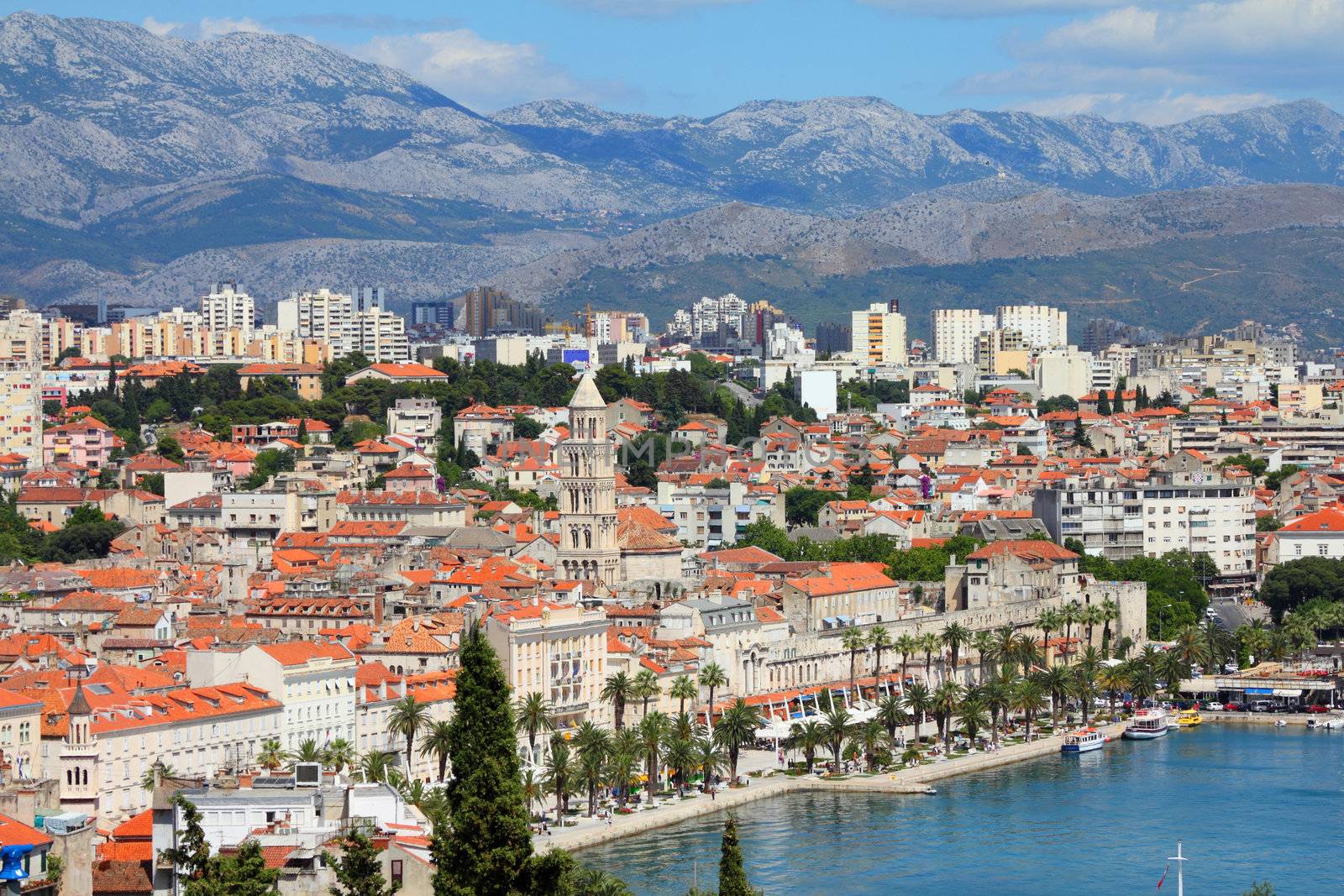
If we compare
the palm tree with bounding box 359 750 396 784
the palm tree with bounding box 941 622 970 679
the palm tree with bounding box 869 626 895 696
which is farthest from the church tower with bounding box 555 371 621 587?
the palm tree with bounding box 359 750 396 784

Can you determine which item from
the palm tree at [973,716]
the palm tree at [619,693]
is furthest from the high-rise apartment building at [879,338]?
the palm tree at [619,693]

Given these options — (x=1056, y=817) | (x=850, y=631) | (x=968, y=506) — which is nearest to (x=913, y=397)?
(x=968, y=506)

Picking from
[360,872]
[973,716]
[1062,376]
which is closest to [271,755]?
[360,872]

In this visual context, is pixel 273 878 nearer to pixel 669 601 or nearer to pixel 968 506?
pixel 669 601

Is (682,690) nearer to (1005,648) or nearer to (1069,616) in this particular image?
(1005,648)

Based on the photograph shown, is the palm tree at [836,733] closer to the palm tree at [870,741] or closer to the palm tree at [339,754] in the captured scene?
the palm tree at [870,741]
